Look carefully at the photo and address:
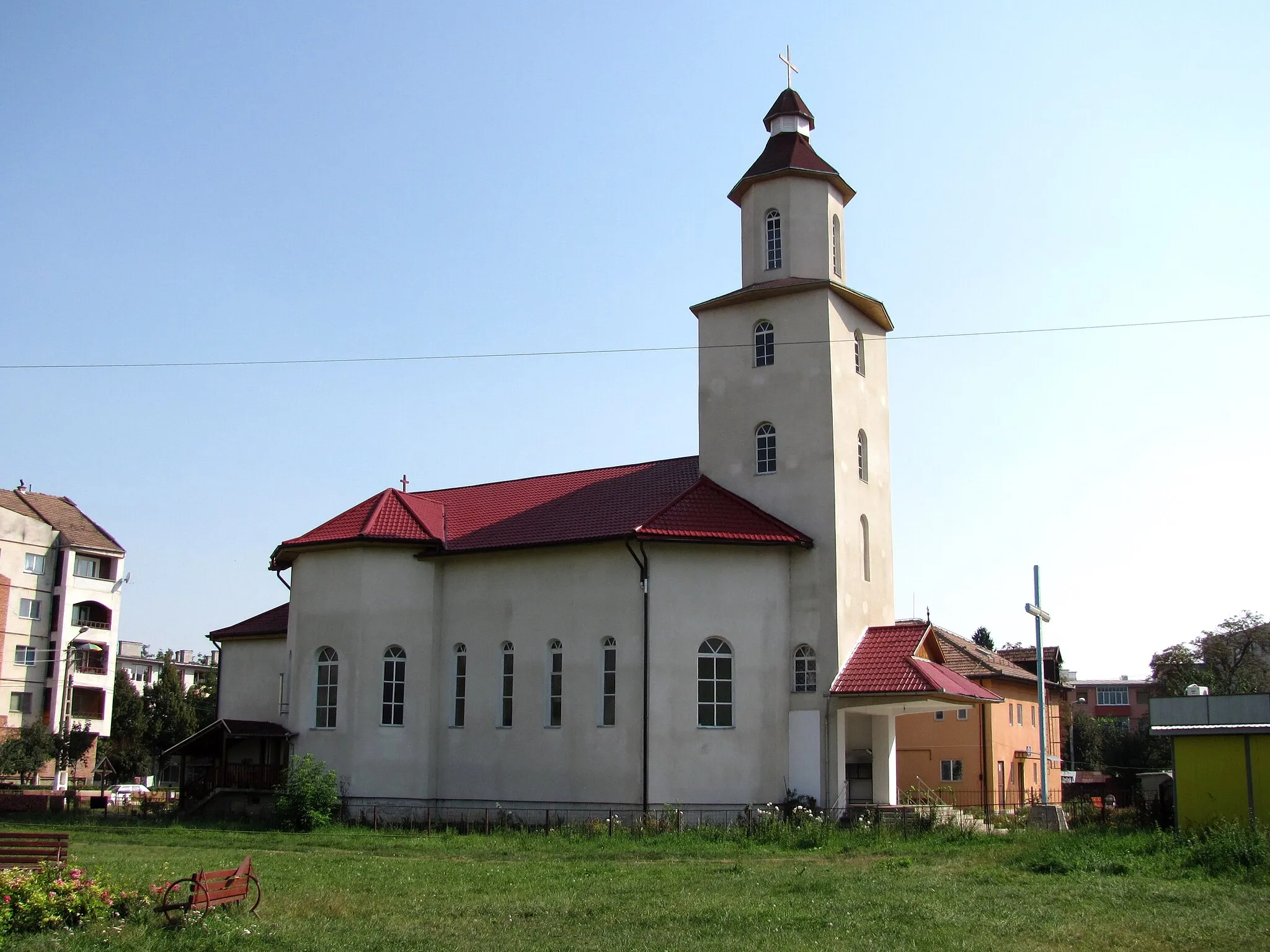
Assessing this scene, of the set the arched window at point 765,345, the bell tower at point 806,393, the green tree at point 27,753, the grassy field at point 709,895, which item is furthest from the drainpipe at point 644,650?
the green tree at point 27,753

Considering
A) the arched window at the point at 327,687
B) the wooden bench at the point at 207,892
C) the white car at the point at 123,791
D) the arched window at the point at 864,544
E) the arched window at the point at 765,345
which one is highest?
the arched window at the point at 765,345

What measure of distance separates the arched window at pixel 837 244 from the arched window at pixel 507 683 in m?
13.6

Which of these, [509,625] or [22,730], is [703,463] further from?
[22,730]

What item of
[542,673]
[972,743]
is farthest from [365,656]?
[972,743]

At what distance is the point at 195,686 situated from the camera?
9050 centimetres

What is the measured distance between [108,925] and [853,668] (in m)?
18.9

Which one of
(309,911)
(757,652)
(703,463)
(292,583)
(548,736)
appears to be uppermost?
(703,463)

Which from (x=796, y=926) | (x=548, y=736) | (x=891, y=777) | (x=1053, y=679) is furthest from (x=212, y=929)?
(x=1053, y=679)

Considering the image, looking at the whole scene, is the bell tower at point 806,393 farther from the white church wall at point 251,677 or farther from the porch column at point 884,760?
the white church wall at point 251,677

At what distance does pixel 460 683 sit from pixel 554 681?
3249 millimetres

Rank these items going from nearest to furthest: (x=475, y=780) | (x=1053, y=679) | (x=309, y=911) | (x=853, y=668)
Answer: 1. (x=309, y=911)
2. (x=853, y=668)
3. (x=475, y=780)
4. (x=1053, y=679)

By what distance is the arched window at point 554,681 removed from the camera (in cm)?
3031

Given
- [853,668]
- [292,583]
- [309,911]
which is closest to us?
[309,911]

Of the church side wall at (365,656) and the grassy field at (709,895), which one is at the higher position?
the church side wall at (365,656)
